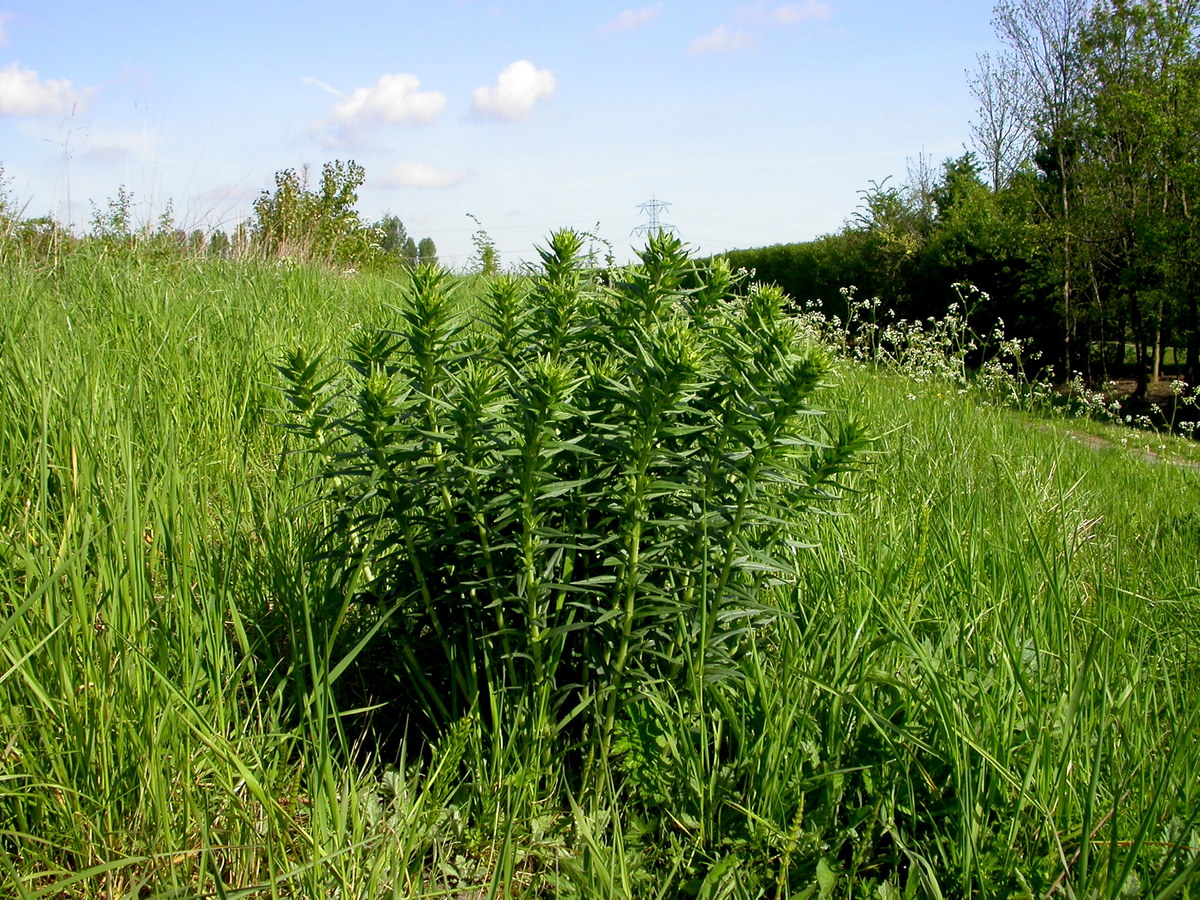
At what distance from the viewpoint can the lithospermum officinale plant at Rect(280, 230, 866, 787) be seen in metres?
1.67

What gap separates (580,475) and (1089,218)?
16.2 meters

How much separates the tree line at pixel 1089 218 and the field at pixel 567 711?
1418 centimetres

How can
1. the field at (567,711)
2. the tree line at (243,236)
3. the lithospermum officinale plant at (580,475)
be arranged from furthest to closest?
the tree line at (243,236) < the lithospermum officinale plant at (580,475) < the field at (567,711)

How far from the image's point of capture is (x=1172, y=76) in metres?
13.9

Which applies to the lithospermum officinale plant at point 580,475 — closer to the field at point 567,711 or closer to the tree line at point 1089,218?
the field at point 567,711

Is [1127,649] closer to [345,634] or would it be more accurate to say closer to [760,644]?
[760,644]

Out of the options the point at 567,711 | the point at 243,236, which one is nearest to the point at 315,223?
the point at 243,236

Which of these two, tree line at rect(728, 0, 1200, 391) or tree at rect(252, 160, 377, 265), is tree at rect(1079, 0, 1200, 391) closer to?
tree line at rect(728, 0, 1200, 391)

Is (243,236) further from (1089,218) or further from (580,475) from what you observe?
(1089,218)

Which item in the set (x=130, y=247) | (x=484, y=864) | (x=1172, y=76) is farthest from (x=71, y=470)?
(x=1172, y=76)

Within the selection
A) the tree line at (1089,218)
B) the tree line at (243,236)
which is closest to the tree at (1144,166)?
the tree line at (1089,218)

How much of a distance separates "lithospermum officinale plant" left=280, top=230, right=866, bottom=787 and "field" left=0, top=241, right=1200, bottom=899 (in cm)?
2

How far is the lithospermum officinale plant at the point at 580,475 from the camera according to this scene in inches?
65.9

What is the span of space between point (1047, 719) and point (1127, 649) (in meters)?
0.61
